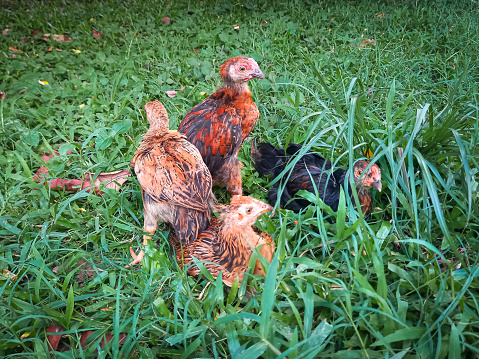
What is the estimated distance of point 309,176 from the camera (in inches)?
112

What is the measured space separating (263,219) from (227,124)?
0.93 meters

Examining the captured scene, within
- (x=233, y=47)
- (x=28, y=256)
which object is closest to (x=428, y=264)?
(x=28, y=256)

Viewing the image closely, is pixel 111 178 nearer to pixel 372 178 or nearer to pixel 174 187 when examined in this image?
pixel 174 187

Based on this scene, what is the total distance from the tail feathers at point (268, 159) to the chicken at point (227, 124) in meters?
0.29

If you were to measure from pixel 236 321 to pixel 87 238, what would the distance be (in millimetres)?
1391

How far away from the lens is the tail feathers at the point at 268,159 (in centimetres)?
310

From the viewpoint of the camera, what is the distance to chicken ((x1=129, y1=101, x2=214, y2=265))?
2.33 m

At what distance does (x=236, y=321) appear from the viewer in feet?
6.24

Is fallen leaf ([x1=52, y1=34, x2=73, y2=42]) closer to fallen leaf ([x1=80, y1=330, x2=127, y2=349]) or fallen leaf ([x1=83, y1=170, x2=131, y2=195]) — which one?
fallen leaf ([x1=83, y1=170, x2=131, y2=195])

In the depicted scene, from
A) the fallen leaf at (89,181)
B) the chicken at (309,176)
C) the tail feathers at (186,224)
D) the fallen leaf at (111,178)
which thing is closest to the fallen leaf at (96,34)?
the fallen leaf at (89,181)

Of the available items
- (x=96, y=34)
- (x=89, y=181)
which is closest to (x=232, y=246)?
(x=89, y=181)

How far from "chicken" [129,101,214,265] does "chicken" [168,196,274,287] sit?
0.42ft

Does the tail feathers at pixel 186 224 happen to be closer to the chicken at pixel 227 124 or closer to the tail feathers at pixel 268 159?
the chicken at pixel 227 124

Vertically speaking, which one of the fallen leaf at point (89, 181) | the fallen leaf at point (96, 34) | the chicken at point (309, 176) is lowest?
the fallen leaf at point (89, 181)
